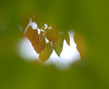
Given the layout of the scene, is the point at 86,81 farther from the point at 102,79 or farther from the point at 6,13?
the point at 6,13

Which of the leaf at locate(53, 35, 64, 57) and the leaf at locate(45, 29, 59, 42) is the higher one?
the leaf at locate(45, 29, 59, 42)

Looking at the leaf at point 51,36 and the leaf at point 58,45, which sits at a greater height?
the leaf at point 51,36

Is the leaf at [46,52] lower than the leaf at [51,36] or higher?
lower
